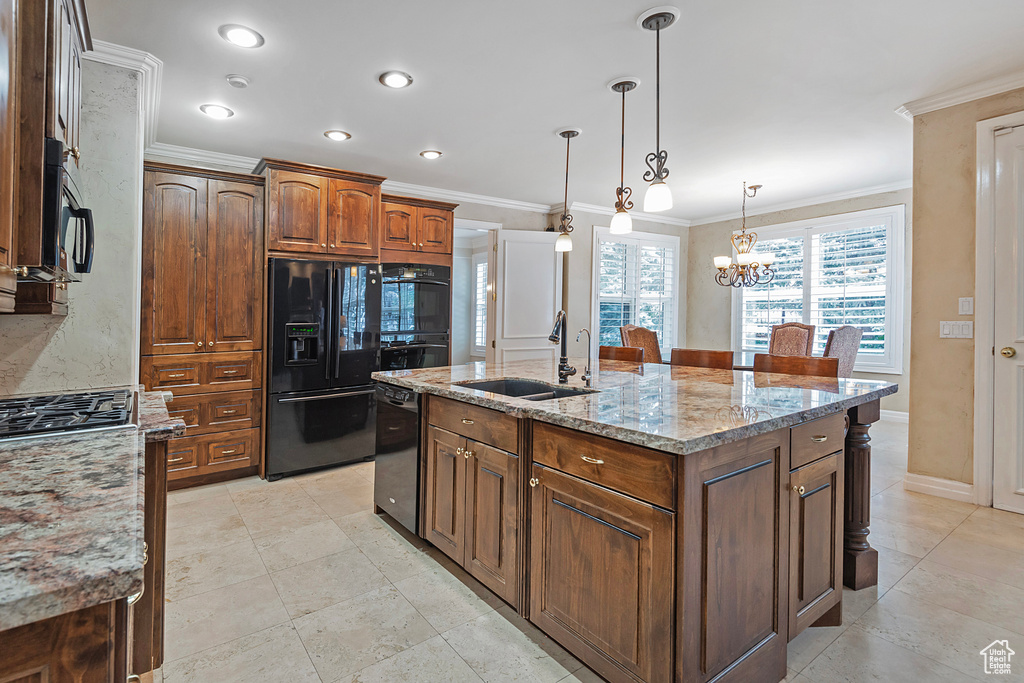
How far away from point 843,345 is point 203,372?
5.01 m

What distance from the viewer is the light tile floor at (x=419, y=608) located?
166cm

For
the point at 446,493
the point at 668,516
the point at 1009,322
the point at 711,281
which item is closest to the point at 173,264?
the point at 446,493

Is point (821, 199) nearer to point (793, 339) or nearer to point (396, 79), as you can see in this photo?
point (793, 339)

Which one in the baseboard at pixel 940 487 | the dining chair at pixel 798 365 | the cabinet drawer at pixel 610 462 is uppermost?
the dining chair at pixel 798 365

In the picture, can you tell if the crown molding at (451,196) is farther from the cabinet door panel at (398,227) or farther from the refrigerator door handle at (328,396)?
the refrigerator door handle at (328,396)

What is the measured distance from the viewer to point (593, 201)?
5773 mm

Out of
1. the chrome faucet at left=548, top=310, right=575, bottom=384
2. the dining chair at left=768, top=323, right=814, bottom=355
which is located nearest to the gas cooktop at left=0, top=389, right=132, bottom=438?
the chrome faucet at left=548, top=310, right=575, bottom=384

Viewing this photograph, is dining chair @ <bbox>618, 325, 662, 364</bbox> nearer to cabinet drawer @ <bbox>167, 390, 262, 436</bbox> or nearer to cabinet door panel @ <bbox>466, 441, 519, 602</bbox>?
cabinet door panel @ <bbox>466, 441, 519, 602</bbox>

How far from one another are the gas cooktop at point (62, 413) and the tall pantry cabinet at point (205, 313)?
1.37 metres

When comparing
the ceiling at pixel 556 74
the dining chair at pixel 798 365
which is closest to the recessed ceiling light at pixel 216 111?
the ceiling at pixel 556 74

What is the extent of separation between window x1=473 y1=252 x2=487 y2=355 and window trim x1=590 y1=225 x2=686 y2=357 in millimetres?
1823

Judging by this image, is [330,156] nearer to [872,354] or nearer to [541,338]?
[541,338]

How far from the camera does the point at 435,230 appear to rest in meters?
4.61

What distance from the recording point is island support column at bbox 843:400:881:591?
6.74 feet
